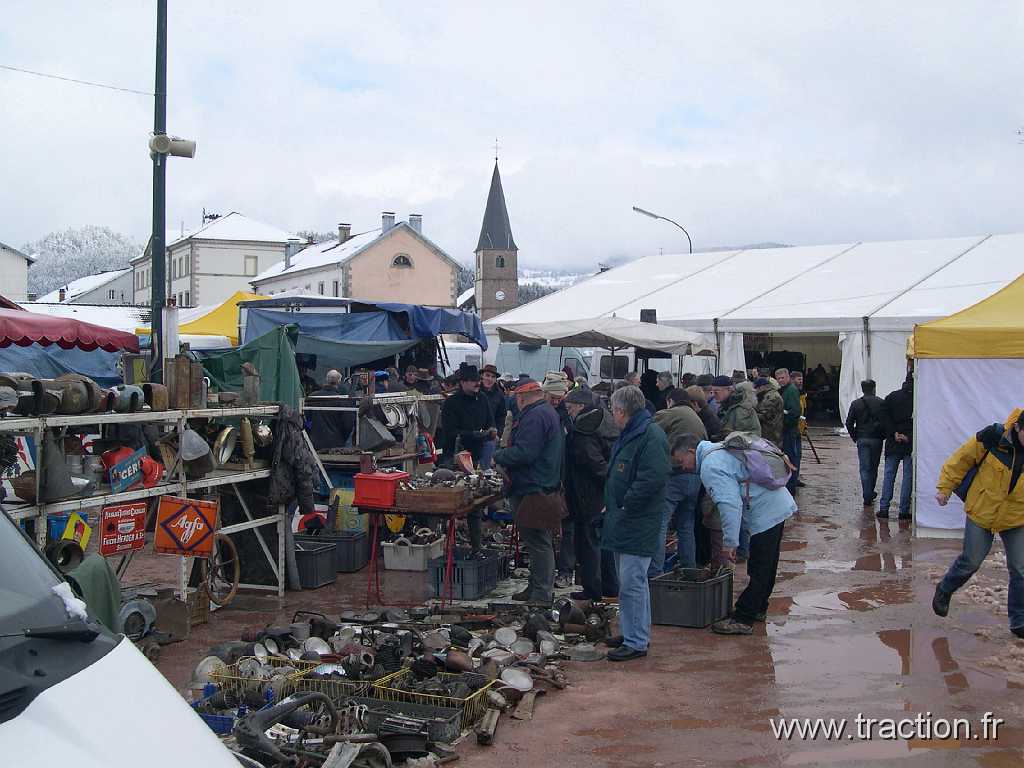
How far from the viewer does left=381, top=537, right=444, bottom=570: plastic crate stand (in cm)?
968

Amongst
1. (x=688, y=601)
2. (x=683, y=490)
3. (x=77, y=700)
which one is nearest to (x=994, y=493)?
(x=688, y=601)

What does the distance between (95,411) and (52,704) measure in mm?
5189

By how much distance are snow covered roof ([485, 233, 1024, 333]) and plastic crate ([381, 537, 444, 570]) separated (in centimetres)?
1595

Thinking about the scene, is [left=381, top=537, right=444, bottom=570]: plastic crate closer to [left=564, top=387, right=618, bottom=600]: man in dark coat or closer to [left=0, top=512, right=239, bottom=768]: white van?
[left=564, top=387, right=618, bottom=600]: man in dark coat

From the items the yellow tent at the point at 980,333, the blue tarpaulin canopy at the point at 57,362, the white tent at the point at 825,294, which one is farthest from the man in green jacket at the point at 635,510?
the white tent at the point at 825,294

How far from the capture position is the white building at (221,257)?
228 ft

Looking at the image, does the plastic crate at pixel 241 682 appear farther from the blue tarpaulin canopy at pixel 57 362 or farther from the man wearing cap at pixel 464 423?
the blue tarpaulin canopy at pixel 57 362

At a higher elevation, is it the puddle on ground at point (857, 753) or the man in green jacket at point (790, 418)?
the man in green jacket at point (790, 418)

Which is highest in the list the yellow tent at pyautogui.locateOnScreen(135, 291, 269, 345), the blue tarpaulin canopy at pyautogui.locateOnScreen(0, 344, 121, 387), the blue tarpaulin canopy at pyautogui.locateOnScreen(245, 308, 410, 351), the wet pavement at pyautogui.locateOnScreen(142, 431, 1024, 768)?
→ the yellow tent at pyautogui.locateOnScreen(135, 291, 269, 345)

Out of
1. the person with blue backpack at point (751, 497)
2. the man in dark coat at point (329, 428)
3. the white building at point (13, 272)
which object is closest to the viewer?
the person with blue backpack at point (751, 497)

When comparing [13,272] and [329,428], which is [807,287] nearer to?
[329,428]

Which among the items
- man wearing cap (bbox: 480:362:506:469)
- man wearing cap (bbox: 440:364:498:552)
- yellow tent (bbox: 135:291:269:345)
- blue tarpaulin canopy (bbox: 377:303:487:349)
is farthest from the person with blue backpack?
yellow tent (bbox: 135:291:269:345)

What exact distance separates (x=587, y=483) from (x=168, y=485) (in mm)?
3443

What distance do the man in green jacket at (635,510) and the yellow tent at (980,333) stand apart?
584cm
